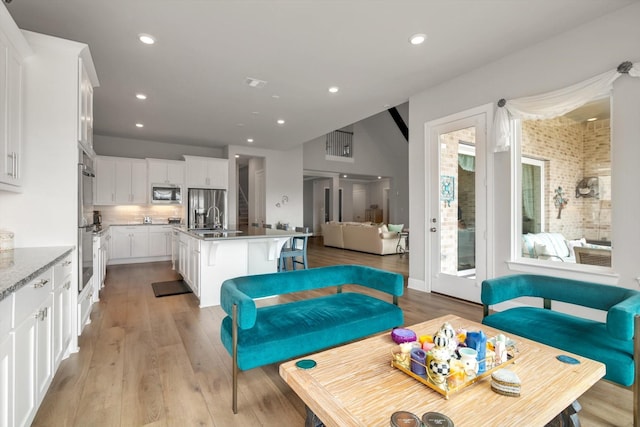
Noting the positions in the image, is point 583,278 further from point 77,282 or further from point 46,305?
point 77,282

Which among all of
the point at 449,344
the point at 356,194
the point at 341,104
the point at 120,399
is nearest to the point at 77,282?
the point at 120,399

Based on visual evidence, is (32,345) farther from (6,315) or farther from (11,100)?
(11,100)

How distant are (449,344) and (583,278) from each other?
8.32 feet

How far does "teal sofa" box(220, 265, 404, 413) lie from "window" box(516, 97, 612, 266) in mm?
2075

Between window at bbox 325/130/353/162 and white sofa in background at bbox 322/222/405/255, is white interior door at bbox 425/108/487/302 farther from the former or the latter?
window at bbox 325/130/353/162

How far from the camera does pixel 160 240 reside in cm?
715

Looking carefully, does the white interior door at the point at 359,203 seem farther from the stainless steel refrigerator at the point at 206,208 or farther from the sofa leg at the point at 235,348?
the sofa leg at the point at 235,348

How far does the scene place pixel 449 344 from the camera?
1403mm

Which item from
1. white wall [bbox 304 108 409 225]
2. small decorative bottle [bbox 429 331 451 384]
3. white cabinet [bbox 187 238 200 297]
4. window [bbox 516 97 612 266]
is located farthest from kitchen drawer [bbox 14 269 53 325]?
white wall [bbox 304 108 409 225]

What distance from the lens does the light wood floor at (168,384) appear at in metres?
1.77

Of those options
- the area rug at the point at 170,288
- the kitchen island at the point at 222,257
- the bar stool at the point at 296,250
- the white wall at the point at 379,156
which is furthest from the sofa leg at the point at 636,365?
the white wall at the point at 379,156

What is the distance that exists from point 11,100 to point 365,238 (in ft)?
24.3

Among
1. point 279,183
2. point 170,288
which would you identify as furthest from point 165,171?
point 170,288

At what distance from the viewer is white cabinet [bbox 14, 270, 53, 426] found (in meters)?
1.38
